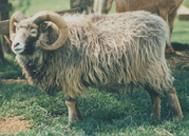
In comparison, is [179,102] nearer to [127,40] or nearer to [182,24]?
[127,40]

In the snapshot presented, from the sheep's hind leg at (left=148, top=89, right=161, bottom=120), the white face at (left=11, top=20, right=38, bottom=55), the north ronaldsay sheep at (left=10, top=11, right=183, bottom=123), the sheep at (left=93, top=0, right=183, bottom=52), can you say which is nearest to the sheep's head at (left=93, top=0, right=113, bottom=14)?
the sheep at (left=93, top=0, right=183, bottom=52)

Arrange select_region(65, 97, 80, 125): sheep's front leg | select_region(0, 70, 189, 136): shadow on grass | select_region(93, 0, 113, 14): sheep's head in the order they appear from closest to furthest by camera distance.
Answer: select_region(0, 70, 189, 136): shadow on grass → select_region(65, 97, 80, 125): sheep's front leg → select_region(93, 0, 113, 14): sheep's head

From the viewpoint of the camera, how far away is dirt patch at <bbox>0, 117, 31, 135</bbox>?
7.68 m

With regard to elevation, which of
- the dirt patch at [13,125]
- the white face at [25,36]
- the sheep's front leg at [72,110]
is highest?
the white face at [25,36]

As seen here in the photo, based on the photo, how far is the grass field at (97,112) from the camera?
23.8ft

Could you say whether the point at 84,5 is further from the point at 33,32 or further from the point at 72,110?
the point at 33,32

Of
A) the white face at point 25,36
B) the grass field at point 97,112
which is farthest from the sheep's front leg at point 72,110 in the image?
the white face at point 25,36

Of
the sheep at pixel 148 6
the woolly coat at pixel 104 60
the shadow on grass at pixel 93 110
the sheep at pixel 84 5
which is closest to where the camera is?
the shadow on grass at pixel 93 110

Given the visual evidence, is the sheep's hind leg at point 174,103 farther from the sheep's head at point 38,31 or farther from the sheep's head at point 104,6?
the sheep's head at point 104,6

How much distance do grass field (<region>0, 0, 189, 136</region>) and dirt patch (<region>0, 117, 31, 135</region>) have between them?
0.07m

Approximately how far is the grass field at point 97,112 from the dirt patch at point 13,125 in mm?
71

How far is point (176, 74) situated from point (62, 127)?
3124 millimetres

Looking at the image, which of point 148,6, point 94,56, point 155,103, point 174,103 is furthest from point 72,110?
point 148,6

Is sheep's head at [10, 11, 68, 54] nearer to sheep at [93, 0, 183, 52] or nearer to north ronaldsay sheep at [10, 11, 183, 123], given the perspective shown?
north ronaldsay sheep at [10, 11, 183, 123]
